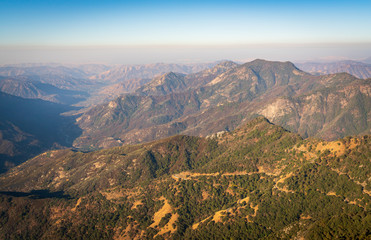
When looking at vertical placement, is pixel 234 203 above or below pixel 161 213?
above

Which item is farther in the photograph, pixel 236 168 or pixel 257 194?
pixel 236 168

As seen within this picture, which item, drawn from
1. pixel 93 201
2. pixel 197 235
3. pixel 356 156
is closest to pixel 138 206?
pixel 93 201

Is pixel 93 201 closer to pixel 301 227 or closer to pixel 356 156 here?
pixel 301 227

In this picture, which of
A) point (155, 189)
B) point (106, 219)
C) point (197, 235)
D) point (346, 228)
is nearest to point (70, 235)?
point (106, 219)

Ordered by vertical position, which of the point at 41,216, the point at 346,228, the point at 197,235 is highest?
the point at 346,228

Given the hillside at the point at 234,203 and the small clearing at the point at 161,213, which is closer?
the hillside at the point at 234,203

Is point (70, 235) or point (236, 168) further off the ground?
point (236, 168)

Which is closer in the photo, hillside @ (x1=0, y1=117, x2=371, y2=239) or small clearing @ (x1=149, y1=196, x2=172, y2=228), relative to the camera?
hillside @ (x1=0, y1=117, x2=371, y2=239)

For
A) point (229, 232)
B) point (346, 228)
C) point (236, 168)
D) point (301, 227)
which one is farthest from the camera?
point (236, 168)

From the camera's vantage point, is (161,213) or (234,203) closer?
(234,203)

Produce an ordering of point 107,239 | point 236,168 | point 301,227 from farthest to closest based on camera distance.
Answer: point 236,168 < point 107,239 < point 301,227
